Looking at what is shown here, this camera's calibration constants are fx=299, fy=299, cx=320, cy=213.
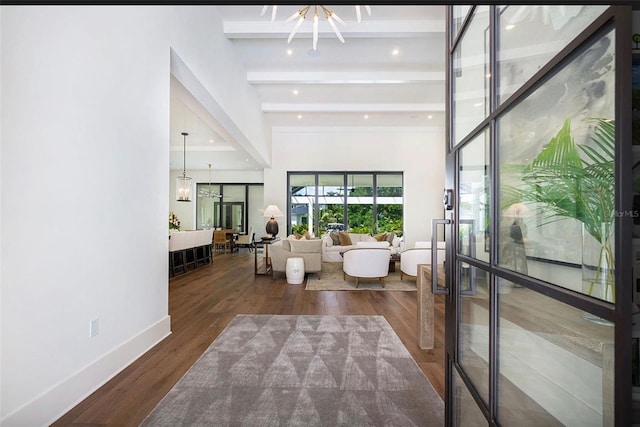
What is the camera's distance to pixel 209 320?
131 inches

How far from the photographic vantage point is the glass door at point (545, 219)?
0.52m

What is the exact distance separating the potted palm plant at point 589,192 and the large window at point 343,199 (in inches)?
330

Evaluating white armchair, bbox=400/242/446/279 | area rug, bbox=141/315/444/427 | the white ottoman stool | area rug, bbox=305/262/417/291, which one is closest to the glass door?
area rug, bbox=141/315/444/427

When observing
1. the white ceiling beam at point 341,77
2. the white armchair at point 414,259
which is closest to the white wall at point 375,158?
the white ceiling beam at point 341,77

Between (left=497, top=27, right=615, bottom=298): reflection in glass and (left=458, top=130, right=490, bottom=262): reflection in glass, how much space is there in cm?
15

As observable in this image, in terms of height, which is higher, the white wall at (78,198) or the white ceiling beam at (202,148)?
the white ceiling beam at (202,148)

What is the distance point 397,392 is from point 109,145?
2561 mm

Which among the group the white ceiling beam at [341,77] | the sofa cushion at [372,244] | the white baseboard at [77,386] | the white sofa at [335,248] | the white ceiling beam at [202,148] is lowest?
the white baseboard at [77,386]

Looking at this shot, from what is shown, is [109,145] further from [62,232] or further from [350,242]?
[350,242]

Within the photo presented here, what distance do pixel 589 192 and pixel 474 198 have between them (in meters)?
0.60

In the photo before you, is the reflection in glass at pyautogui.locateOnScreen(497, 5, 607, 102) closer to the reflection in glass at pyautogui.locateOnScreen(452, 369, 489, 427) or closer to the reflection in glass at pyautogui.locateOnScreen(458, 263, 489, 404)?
the reflection in glass at pyautogui.locateOnScreen(458, 263, 489, 404)

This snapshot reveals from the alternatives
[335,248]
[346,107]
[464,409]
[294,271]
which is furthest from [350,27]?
[335,248]

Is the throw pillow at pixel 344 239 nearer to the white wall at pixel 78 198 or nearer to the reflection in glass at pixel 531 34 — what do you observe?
the white wall at pixel 78 198

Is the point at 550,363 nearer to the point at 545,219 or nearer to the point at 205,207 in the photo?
the point at 545,219
